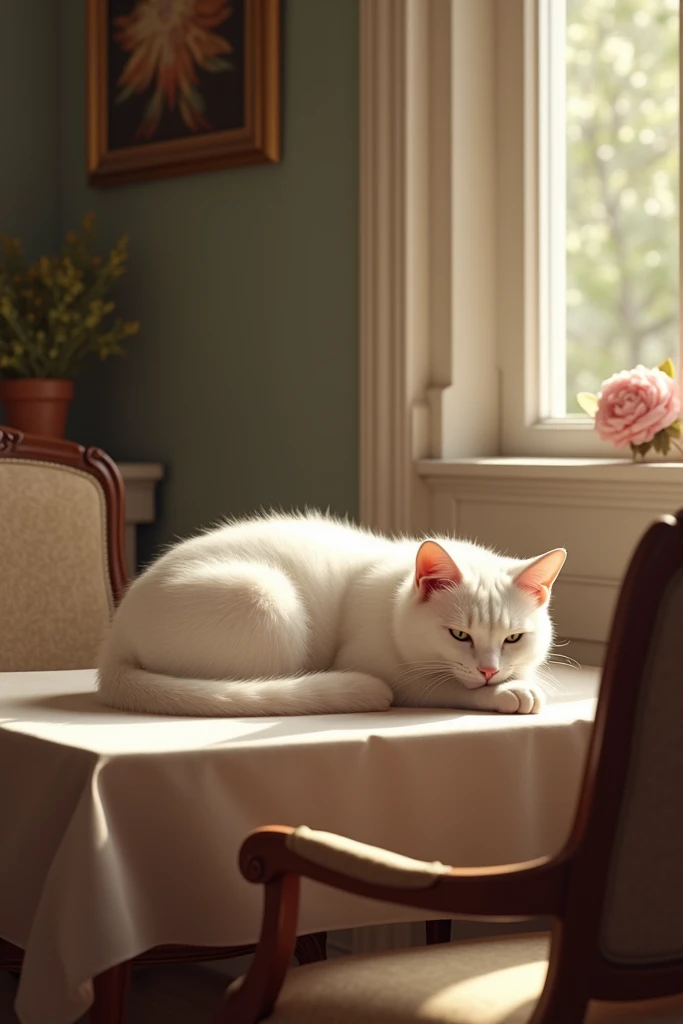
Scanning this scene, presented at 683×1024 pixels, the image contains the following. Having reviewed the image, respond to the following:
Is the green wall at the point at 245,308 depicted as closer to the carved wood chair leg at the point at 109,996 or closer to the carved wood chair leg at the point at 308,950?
the carved wood chair leg at the point at 308,950

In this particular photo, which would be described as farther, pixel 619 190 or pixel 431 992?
pixel 619 190

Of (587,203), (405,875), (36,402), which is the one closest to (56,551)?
(36,402)

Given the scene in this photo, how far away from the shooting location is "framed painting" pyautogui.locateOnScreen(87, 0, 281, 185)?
9.99 ft

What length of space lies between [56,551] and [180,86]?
1278mm

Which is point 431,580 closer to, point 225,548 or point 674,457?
point 225,548

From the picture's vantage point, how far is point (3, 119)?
3.53 m

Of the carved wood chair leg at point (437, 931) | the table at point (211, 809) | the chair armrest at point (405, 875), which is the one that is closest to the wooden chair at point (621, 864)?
the chair armrest at point (405, 875)

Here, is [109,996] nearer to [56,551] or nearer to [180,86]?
[56,551]

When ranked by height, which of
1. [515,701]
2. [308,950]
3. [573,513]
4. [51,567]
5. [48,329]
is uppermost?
[48,329]

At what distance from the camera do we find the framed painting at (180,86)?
120 inches

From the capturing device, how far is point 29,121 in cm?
357

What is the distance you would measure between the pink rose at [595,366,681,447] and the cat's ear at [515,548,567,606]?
0.67m

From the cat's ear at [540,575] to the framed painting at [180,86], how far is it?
1632 millimetres

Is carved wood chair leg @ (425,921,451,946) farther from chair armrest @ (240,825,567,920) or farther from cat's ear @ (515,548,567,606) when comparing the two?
chair armrest @ (240,825,567,920)
